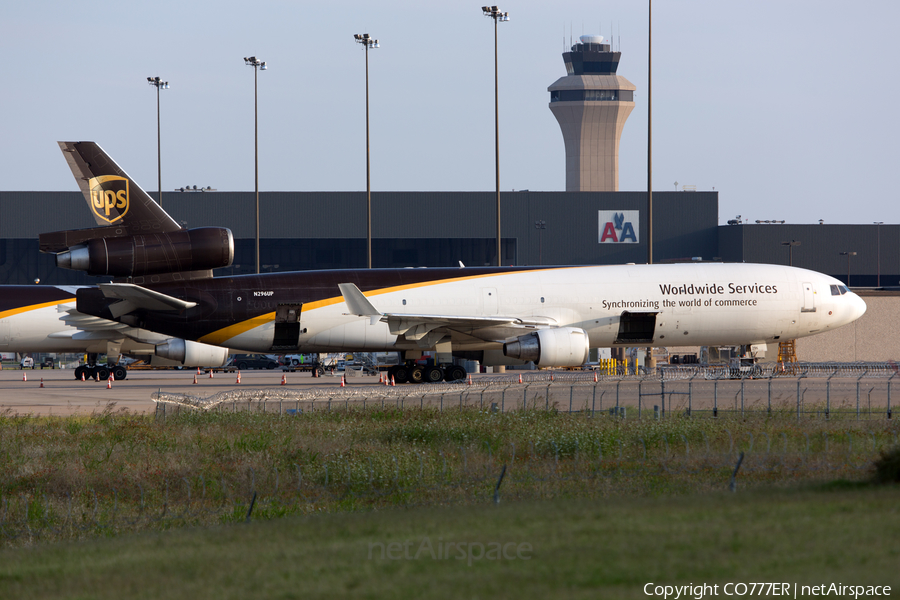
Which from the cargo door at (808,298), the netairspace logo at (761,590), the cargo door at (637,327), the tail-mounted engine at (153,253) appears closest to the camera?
the netairspace logo at (761,590)

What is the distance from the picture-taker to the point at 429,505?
46.3 feet

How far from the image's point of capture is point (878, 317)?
60.0 meters

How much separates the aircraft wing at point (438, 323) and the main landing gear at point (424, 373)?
1562 mm

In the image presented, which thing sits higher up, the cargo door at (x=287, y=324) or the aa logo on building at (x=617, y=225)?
the aa logo on building at (x=617, y=225)

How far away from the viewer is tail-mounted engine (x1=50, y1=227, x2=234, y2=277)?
3556 cm

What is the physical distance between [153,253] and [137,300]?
6.97 feet

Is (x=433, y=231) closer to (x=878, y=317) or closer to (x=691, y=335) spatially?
(x=878, y=317)

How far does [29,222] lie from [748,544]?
112 metres

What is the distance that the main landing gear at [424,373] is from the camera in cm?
4025

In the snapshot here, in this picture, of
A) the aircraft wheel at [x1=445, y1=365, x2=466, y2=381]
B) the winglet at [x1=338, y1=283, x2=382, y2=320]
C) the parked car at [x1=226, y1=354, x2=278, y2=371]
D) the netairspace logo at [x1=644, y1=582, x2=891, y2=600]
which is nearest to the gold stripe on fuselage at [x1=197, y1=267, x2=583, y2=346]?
the winglet at [x1=338, y1=283, x2=382, y2=320]

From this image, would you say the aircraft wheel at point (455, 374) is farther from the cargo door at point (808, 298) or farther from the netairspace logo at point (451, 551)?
the netairspace logo at point (451, 551)

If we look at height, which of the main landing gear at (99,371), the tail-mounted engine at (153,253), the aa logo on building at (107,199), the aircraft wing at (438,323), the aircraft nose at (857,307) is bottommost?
the main landing gear at (99,371)

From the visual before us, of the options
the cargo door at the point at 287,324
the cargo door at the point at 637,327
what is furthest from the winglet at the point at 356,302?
the cargo door at the point at 637,327

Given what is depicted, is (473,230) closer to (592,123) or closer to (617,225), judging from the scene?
(617,225)
